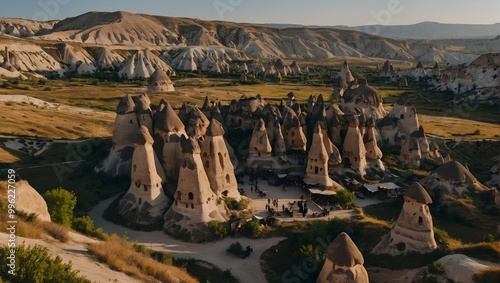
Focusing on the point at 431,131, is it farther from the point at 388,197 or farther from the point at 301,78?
the point at 301,78

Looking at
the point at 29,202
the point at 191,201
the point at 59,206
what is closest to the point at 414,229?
the point at 191,201

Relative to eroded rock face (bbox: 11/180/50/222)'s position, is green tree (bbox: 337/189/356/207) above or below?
below

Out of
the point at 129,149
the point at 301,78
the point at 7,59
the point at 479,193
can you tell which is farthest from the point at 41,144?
the point at 301,78

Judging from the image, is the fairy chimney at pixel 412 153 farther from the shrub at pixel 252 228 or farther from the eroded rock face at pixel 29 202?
the eroded rock face at pixel 29 202

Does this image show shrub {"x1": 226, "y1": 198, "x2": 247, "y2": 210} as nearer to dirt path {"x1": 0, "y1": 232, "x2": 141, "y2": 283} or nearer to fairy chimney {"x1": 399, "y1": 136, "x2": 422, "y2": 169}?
dirt path {"x1": 0, "y1": 232, "x2": 141, "y2": 283}

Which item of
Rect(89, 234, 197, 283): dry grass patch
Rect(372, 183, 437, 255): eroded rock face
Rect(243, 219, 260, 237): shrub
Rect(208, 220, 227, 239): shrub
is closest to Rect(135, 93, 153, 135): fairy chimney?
Rect(208, 220, 227, 239): shrub
